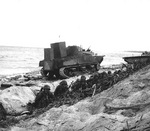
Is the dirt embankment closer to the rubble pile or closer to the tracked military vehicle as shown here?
the rubble pile

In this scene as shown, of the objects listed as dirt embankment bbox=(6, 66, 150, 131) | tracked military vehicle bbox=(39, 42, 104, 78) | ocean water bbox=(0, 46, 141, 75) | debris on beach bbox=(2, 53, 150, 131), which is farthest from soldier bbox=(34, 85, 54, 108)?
ocean water bbox=(0, 46, 141, 75)

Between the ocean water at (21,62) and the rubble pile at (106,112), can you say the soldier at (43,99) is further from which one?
the ocean water at (21,62)

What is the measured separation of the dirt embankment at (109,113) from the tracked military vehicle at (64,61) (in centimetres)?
1017

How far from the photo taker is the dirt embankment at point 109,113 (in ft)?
13.4

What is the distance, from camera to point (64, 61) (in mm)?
16766

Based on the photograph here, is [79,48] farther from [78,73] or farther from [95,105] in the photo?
[95,105]

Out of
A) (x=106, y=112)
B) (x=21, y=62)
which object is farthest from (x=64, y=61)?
(x=21, y=62)

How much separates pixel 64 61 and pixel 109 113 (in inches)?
472

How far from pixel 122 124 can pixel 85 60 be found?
14.4 meters

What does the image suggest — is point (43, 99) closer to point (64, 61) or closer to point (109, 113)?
point (109, 113)

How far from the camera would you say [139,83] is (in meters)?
6.09

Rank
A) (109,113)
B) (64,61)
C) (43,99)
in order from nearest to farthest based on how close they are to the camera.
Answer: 1. (109,113)
2. (43,99)
3. (64,61)

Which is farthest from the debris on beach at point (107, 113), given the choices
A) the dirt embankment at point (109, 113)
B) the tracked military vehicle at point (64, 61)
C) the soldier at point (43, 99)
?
the tracked military vehicle at point (64, 61)

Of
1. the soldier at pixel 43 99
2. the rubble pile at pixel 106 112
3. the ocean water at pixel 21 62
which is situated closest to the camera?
the rubble pile at pixel 106 112
